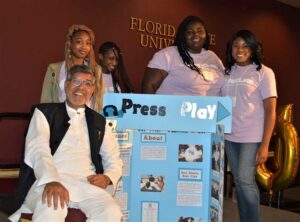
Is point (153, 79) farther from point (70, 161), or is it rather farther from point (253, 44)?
point (70, 161)

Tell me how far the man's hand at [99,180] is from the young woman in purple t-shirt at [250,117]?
42.8 inches

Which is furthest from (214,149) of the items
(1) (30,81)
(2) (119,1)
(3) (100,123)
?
(2) (119,1)

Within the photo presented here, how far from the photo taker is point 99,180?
2.48m

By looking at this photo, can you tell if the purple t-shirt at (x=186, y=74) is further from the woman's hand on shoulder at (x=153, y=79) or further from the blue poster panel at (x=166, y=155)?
the blue poster panel at (x=166, y=155)

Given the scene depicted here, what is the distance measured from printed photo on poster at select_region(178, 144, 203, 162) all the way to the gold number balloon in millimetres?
2342

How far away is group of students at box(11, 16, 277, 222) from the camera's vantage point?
10.3 ft

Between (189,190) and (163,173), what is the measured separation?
0.21 metres

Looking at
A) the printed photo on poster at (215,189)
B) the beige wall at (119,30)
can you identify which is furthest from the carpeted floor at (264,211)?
the printed photo on poster at (215,189)

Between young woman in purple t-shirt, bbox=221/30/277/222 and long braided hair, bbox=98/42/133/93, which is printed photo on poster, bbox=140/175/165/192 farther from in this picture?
long braided hair, bbox=98/42/133/93

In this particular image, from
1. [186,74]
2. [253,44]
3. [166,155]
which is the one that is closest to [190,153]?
[166,155]

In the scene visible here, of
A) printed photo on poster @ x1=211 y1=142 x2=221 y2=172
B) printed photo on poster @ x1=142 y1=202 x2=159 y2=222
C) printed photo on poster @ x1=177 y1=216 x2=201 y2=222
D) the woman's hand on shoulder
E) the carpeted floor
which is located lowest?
the carpeted floor

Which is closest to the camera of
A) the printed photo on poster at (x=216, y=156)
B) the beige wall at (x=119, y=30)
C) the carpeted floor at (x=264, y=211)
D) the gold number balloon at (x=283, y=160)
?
the printed photo on poster at (x=216, y=156)

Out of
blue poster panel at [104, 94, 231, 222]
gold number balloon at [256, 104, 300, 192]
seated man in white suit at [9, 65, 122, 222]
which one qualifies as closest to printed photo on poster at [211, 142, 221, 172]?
blue poster panel at [104, 94, 231, 222]

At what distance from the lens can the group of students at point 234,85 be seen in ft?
10.3
